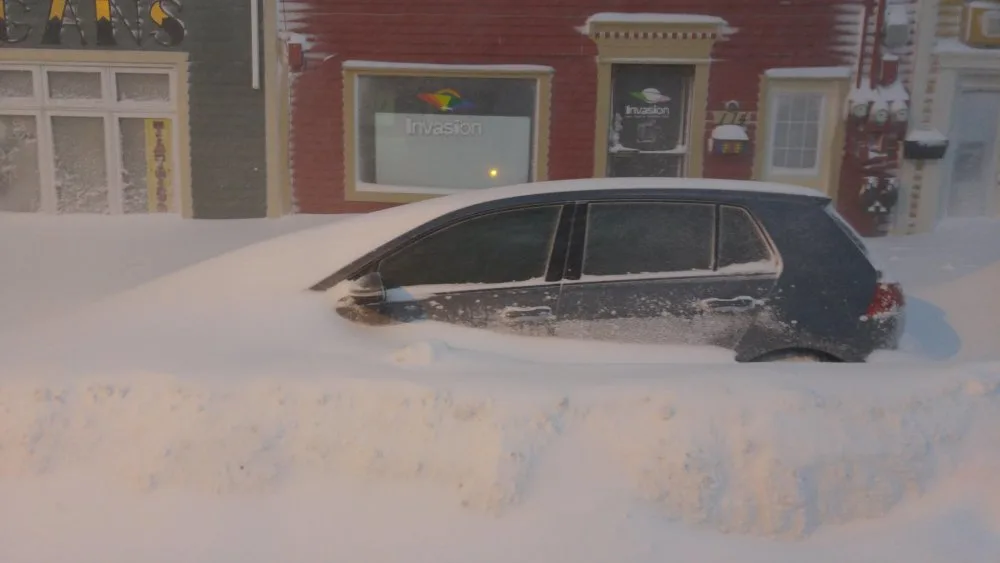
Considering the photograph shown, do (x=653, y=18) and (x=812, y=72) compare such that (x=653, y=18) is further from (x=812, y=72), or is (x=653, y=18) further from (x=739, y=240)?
(x=739, y=240)

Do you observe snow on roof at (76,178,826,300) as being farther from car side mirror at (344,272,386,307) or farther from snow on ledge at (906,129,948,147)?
snow on ledge at (906,129,948,147)

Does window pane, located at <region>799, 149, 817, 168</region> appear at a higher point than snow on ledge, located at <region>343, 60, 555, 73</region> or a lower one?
lower

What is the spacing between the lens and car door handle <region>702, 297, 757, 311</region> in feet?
14.4

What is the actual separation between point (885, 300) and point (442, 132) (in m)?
7.65

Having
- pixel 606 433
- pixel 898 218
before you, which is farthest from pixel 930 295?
pixel 606 433

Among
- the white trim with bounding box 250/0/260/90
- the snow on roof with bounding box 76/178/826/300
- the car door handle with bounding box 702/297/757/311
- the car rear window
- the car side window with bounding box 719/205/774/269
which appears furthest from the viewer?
the white trim with bounding box 250/0/260/90

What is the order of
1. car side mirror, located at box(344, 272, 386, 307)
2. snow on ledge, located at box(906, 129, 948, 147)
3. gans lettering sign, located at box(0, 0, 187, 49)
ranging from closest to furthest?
1. car side mirror, located at box(344, 272, 386, 307)
2. gans lettering sign, located at box(0, 0, 187, 49)
3. snow on ledge, located at box(906, 129, 948, 147)

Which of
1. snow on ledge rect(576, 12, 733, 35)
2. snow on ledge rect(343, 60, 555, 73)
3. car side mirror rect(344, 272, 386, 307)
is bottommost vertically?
A: car side mirror rect(344, 272, 386, 307)

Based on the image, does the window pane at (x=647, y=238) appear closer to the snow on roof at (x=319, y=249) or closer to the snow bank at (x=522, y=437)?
the snow on roof at (x=319, y=249)

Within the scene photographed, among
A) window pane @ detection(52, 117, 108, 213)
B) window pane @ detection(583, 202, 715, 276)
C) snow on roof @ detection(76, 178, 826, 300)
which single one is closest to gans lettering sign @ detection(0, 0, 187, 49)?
window pane @ detection(52, 117, 108, 213)

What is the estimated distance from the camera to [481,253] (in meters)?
4.41

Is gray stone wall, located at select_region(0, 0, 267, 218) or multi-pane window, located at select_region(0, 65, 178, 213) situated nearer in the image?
gray stone wall, located at select_region(0, 0, 267, 218)

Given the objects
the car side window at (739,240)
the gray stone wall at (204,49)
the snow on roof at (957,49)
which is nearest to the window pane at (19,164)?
the gray stone wall at (204,49)

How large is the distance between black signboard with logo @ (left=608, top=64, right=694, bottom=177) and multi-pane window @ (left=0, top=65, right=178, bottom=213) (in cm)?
588
